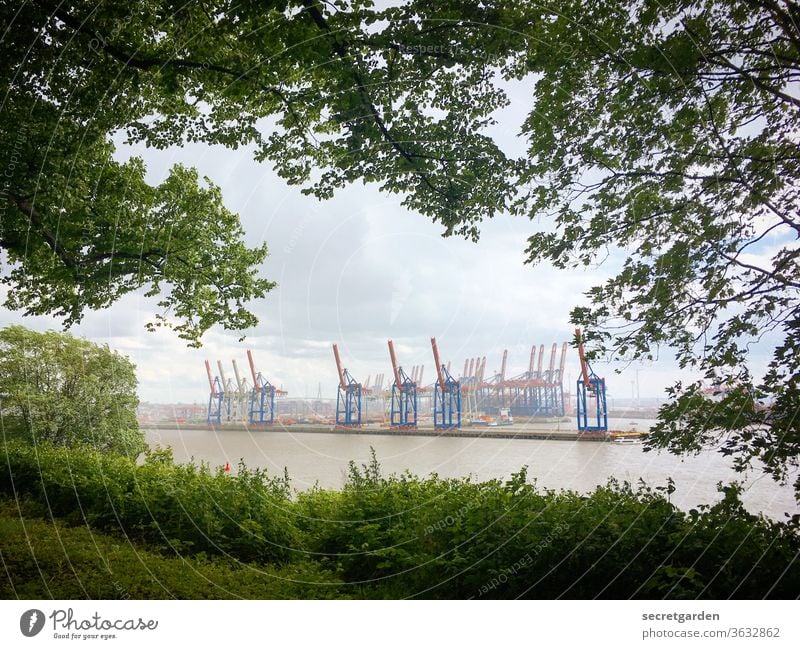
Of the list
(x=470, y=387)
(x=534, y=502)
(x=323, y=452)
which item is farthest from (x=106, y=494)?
(x=534, y=502)

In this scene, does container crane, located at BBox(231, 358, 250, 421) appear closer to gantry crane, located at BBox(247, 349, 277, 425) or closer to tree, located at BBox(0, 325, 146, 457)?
gantry crane, located at BBox(247, 349, 277, 425)

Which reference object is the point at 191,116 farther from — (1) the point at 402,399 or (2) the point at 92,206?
(1) the point at 402,399

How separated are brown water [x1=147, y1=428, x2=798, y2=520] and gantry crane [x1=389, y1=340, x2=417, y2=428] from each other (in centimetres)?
16

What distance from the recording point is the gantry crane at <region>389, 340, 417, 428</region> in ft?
14.4

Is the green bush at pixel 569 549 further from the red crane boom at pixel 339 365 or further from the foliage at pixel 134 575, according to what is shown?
the red crane boom at pixel 339 365

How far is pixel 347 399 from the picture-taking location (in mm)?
4516

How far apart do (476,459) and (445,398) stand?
0.66 meters

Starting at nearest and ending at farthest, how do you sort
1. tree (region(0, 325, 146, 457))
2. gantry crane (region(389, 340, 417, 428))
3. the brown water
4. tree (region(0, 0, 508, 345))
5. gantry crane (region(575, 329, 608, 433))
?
the brown water
gantry crane (region(575, 329, 608, 433))
tree (region(0, 0, 508, 345))
gantry crane (region(389, 340, 417, 428))
tree (region(0, 325, 146, 457))

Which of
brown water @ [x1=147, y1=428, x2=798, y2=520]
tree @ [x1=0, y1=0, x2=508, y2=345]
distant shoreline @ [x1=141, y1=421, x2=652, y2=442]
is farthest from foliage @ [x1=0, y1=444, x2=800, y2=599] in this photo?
tree @ [x1=0, y1=0, x2=508, y2=345]

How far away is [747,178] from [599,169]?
94 cm

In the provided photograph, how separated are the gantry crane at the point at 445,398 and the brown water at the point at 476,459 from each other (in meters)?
0.25

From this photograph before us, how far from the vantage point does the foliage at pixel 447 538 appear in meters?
2.46

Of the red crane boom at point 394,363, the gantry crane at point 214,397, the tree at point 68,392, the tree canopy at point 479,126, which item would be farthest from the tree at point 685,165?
the tree at point 68,392

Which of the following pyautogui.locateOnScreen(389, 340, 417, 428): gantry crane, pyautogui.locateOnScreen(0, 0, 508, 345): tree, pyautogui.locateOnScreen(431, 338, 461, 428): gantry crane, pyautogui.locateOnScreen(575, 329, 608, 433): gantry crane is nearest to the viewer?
pyautogui.locateOnScreen(575, 329, 608, 433): gantry crane
